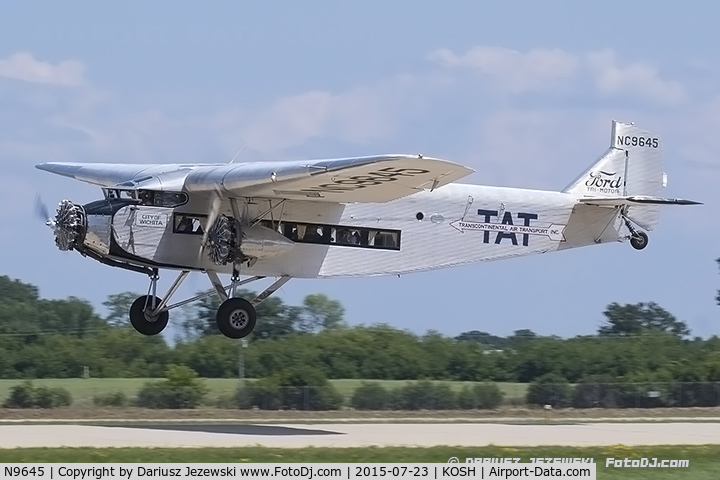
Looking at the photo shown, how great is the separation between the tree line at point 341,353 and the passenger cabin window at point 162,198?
319 inches

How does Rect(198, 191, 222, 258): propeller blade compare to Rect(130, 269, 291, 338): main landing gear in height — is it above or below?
above

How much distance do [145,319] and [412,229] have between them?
6.70m

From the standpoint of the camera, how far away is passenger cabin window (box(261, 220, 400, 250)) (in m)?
30.7

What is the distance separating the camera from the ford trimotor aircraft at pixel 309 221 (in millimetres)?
28984

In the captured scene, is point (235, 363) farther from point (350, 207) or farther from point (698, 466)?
point (698, 466)

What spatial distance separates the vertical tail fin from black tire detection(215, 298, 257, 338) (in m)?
8.98

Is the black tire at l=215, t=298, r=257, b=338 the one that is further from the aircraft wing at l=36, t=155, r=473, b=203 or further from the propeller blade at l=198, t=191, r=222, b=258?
the aircraft wing at l=36, t=155, r=473, b=203

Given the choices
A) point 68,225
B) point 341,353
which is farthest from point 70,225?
point 341,353

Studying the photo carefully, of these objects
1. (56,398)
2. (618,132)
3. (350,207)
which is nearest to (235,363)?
(56,398)

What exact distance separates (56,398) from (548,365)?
14.9 meters

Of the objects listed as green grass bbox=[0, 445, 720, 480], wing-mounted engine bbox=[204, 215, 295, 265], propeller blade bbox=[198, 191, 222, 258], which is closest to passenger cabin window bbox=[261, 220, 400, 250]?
wing-mounted engine bbox=[204, 215, 295, 265]
